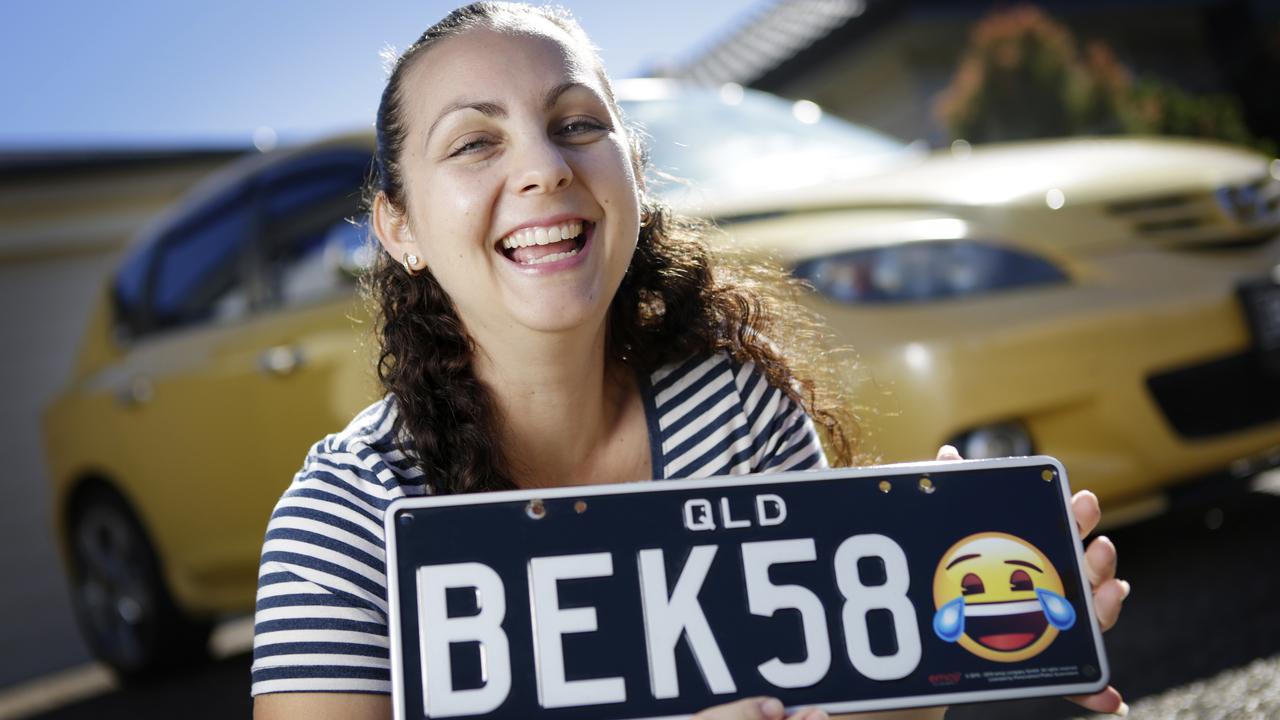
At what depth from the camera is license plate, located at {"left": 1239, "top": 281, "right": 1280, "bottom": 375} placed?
280 centimetres

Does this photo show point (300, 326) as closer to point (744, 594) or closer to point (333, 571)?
point (333, 571)

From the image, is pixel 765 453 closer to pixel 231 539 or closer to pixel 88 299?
pixel 231 539

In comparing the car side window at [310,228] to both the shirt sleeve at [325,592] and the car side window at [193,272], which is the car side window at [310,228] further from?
the shirt sleeve at [325,592]

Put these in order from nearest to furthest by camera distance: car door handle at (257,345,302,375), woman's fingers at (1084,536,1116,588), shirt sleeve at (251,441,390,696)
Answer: woman's fingers at (1084,536,1116,588) → shirt sleeve at (251,441,390,696) → car door handle at (257,345,302,375)

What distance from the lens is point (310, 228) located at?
3506mm

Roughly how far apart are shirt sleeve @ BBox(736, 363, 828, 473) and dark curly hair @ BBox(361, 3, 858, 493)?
0.08ft

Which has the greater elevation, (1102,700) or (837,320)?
(837,320)

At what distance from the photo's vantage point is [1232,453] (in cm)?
277

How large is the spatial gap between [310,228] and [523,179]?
2192 mm

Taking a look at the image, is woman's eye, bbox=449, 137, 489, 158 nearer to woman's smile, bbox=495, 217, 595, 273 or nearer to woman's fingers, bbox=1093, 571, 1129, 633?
woman's smile, bbox=495, 217, 595, 273

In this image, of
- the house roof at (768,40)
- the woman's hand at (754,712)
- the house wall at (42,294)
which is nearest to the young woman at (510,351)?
the woman's hand at (754,712)

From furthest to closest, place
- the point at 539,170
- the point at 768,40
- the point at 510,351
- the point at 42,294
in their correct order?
1. the point at 768,40
2. the point at 42,294
3. the point at 510,351
4. the point at 539,170

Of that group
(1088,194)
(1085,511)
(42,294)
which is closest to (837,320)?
(1088,194)

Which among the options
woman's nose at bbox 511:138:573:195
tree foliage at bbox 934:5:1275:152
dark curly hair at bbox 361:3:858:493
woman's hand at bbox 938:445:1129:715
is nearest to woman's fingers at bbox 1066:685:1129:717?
woman's hand at bbox 938:445:1129:715
